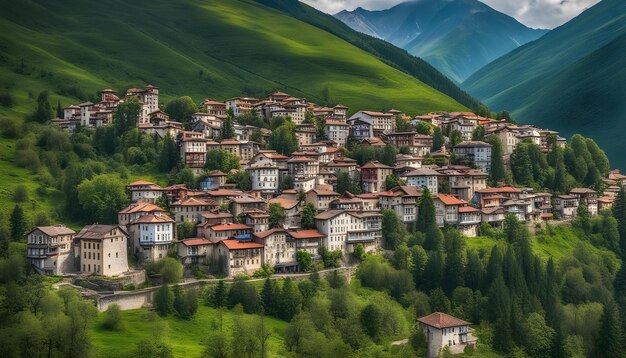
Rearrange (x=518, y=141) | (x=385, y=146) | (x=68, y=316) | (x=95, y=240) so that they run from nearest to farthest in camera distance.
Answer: (x=68, y=316) → (x=95, y=240) → (x=385, y=146) → (x=518, y=141)

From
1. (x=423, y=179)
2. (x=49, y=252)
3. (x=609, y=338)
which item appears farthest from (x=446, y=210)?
(x=49, y=252)

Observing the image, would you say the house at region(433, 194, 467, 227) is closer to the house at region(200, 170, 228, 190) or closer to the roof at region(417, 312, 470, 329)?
the roof at region(417, 312, 470, 329)

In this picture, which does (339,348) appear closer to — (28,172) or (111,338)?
(111,338)

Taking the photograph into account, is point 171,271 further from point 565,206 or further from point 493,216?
point 565,206

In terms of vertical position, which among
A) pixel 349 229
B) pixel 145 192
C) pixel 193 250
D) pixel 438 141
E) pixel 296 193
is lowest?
pixel 193 250

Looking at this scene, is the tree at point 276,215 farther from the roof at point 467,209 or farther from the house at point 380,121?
the house at point 380,121

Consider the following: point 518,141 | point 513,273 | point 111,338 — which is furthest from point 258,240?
point 518,141
